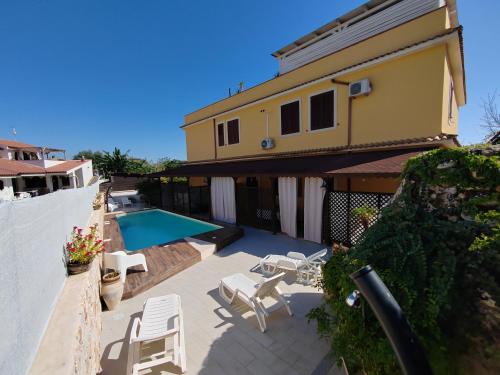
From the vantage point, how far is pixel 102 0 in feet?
33.7

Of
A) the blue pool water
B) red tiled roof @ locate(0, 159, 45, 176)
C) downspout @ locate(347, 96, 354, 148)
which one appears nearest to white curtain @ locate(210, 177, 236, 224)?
the blue pool water

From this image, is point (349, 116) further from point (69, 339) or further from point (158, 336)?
point (69, 339)

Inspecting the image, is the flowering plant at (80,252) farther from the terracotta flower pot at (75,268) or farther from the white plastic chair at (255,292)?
the white plastic chair at (255,292)

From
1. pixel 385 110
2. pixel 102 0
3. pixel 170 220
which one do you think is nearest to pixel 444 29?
pixel 385 110

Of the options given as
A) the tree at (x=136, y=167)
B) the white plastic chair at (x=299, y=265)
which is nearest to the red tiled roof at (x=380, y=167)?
the white plastic chair at (x=299, y=265)

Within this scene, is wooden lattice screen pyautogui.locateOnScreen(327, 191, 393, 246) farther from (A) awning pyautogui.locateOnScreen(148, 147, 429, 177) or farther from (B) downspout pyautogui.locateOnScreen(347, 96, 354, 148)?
(B) downspout pyautogui.locateOnScreen(347, 96, 354, 148)

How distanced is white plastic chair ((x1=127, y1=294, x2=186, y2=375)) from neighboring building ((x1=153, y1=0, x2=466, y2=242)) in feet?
22.3

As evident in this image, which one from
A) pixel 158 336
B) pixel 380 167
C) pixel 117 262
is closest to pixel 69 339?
pixel 158 336

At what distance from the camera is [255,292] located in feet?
16.3

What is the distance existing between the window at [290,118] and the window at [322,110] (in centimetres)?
88

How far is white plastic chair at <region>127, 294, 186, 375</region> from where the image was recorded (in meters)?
3.61

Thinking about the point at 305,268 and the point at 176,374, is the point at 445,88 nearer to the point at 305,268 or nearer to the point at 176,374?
the point at 305,268

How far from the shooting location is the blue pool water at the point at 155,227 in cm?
1334

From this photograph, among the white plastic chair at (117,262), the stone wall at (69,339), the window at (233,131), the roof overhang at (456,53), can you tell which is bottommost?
the white plastic chair at (117,262)
